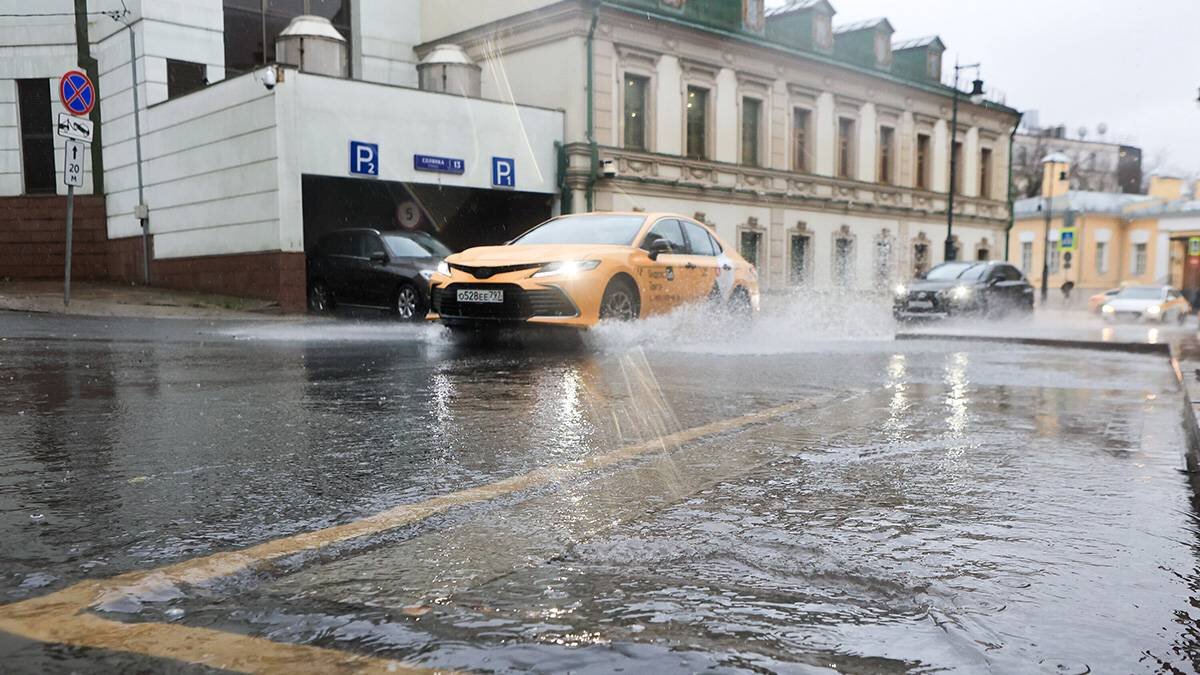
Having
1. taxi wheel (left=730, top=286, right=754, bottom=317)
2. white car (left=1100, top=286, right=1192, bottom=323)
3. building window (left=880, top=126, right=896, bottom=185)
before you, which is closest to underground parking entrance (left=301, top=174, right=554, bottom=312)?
taxi wheel (left=730, top=286, right=754, bottom=317)

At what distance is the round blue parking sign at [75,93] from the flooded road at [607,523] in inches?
309

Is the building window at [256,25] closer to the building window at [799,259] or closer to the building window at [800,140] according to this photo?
the building window at [800,140]

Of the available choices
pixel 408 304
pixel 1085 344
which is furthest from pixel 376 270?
pixel 1085 344

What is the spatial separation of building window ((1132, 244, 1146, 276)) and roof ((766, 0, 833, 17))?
4146cm

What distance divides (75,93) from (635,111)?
14.9 metres

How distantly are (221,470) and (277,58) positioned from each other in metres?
20.3

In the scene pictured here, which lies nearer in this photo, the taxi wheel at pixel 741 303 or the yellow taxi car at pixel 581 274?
the yellow taxi car at pixel 581 274

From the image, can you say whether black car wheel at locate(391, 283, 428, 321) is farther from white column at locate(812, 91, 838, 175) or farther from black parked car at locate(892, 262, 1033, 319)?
white column at locate(812, 91, 838, 175)

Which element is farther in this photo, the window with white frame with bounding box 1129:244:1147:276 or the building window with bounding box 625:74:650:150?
the window with white frame with bounding box 1129:244:1147:276

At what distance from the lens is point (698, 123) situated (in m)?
27.1

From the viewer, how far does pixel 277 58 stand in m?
21.8

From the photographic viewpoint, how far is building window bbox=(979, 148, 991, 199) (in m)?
38.7

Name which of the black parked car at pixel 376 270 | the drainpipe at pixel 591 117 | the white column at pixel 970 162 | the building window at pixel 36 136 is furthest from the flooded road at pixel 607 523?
the white column at pixel 970 162

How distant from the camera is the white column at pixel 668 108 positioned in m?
25.5
